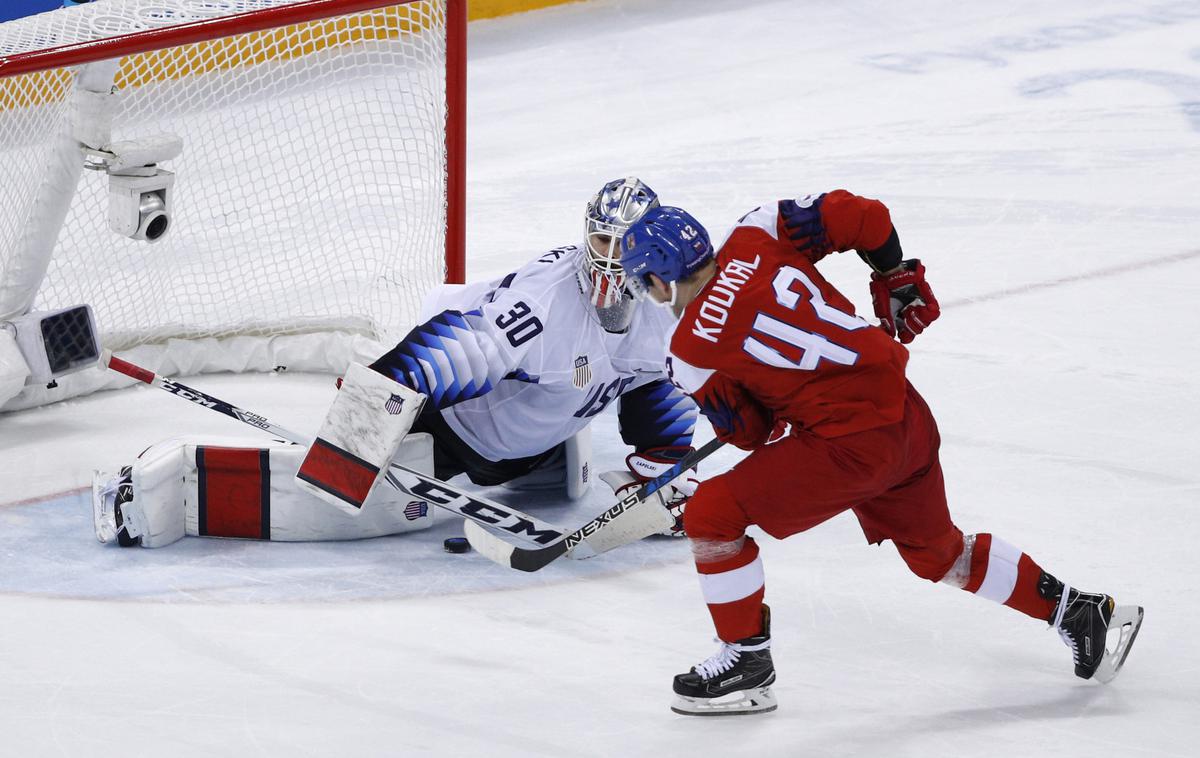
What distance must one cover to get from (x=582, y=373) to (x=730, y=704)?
83 cm

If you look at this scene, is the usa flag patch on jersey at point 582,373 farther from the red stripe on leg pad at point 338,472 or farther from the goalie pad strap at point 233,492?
the goalie pad strap at point 233,492

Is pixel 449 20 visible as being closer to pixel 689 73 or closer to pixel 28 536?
pixel 28 536

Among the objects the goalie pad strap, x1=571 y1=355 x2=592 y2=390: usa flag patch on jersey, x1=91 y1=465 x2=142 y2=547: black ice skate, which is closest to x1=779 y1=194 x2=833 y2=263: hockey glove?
x1=571 y1=355 x2=592 y2=390: usa flag patch on jersey

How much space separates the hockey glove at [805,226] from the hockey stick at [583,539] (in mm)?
486

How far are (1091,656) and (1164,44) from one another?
5.54 m

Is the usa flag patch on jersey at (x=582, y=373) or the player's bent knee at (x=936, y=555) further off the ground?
the usa flag patch on jersey at (x=582, y=373)

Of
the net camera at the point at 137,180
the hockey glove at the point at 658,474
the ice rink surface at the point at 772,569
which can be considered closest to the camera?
the ice rink surface at the point at 772,569

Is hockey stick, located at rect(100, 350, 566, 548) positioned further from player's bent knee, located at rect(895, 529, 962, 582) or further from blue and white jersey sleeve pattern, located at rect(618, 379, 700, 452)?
player's bent knee, located at rect(895, 529, 962, 582)

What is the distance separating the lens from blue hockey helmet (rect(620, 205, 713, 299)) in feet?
7.68

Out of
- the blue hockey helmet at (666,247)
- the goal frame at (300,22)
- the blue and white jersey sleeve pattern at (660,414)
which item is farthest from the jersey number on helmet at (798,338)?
the goal frame at (300,22)

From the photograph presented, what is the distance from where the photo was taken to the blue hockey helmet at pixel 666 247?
234 centimetres

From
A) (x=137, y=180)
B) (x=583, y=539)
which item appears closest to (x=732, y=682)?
(x=583, y=539)

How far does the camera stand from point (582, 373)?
122 inches

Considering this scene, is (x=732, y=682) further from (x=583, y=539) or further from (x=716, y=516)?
(x=583, y=539)
